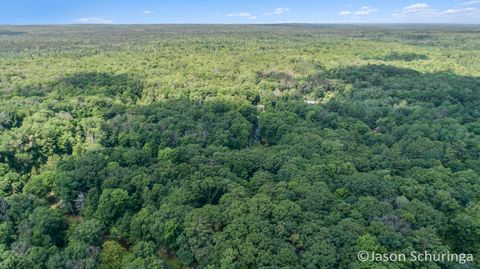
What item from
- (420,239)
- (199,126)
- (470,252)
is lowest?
(470,252)

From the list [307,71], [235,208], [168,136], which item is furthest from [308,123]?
[307,71]

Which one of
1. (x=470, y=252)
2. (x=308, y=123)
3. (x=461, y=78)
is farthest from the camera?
(x=461, y=78)

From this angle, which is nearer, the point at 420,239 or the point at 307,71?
the point at 420,239

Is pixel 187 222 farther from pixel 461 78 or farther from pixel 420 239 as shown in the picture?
pixel 461 78

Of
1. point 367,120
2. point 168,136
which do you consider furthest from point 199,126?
point 367,120

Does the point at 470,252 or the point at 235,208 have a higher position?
the point at 235,208

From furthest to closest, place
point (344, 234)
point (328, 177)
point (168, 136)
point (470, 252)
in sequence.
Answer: point (168, 136)
point (328, 177)
point (470, 252)
point (344, 234)
